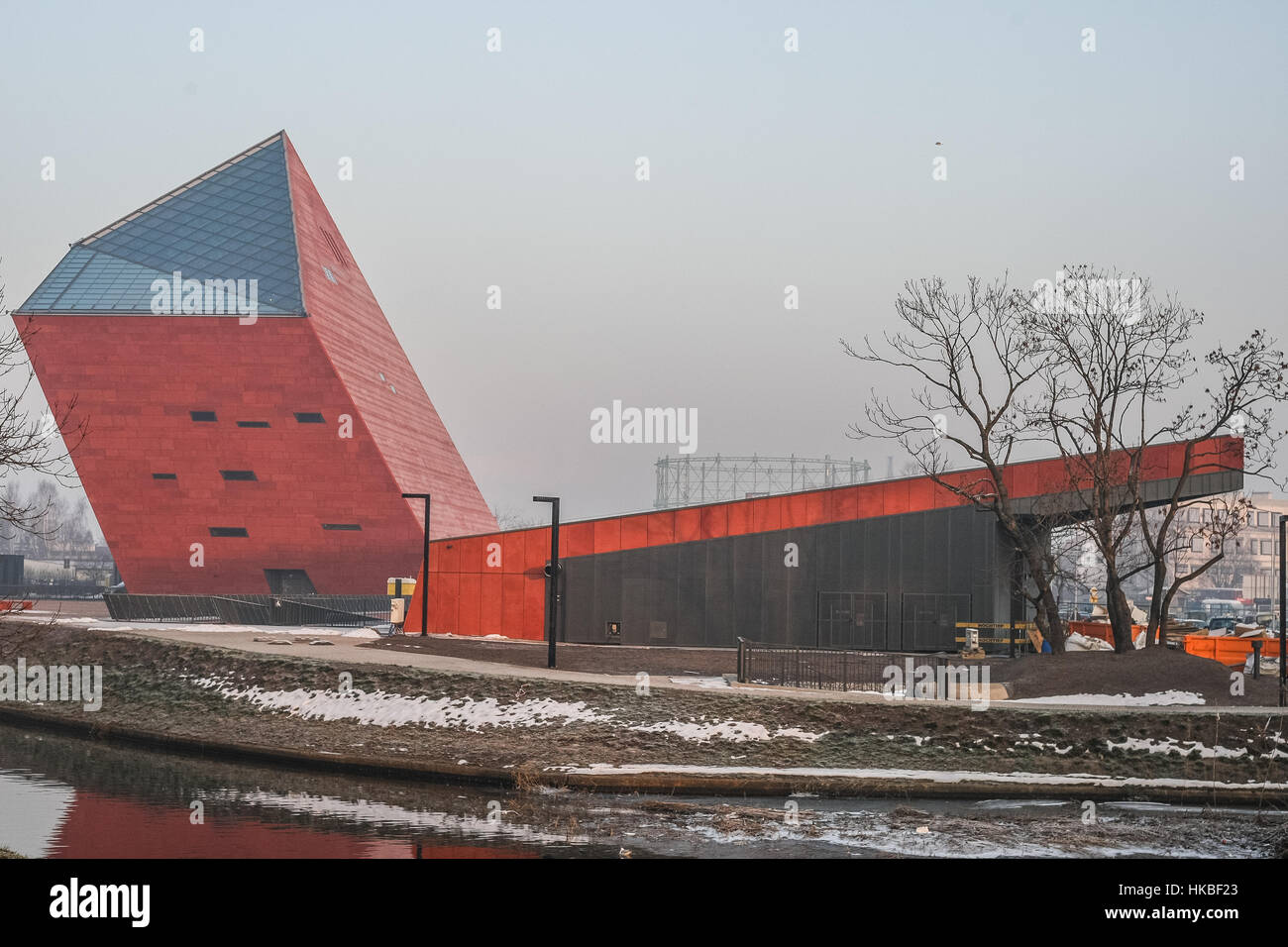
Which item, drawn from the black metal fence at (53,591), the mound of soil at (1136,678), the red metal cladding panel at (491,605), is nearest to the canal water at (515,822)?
the mound of soil at (1136,678)

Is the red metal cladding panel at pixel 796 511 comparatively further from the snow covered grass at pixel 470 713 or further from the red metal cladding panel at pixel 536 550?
the snow covered grass at pixel 470 713

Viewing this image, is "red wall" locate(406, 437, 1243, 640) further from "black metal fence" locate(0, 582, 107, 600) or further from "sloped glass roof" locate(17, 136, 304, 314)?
"black metal fence" locate(0, 582, 107, 600)

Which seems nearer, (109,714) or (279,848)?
(279,848)

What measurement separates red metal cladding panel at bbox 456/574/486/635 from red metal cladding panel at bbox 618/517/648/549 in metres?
5.47

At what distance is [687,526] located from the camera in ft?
134

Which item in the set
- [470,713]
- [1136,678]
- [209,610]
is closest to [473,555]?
[209,610]

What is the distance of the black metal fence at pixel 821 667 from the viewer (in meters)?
27.9

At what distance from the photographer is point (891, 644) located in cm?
3906

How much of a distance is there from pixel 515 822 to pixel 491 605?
91.9 feet

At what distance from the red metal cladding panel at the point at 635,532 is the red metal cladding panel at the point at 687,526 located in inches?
41.4

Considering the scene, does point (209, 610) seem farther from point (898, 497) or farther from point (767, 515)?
point (898, 497)
